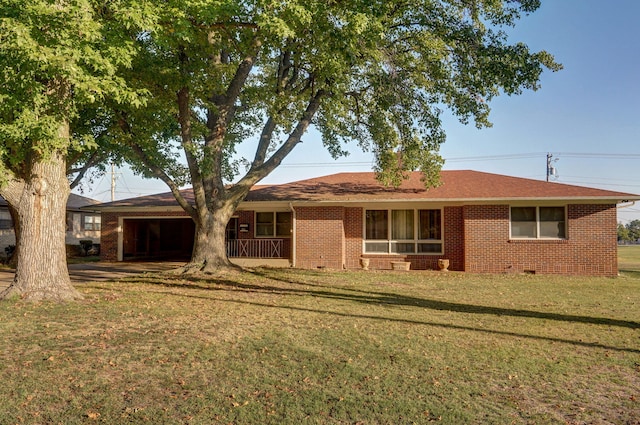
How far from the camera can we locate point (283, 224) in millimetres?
20812

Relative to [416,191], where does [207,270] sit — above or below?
below

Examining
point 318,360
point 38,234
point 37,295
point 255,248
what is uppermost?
point 38,234

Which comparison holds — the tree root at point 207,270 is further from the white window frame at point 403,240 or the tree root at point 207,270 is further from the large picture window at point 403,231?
the large picture window at point 403,231

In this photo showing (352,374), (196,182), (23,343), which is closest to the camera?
(352,374)

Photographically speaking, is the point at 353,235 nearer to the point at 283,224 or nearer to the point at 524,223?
the point at 283,224

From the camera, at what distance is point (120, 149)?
16.3m

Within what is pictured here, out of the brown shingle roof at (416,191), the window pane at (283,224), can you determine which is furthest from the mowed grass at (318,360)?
the window pane at (283,224)

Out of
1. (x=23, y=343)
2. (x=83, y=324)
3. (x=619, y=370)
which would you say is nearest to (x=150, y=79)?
(x=83, y=324)

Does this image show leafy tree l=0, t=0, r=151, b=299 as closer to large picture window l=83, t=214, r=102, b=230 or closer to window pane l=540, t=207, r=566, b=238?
window pane l=540, t=207, r=566, b=238

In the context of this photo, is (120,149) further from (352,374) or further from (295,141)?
(352,374)

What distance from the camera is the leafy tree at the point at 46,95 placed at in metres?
8.09

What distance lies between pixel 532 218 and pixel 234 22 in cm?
1242

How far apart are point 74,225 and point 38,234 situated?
2417 cm

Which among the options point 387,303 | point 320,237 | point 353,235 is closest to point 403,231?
point 353,235
